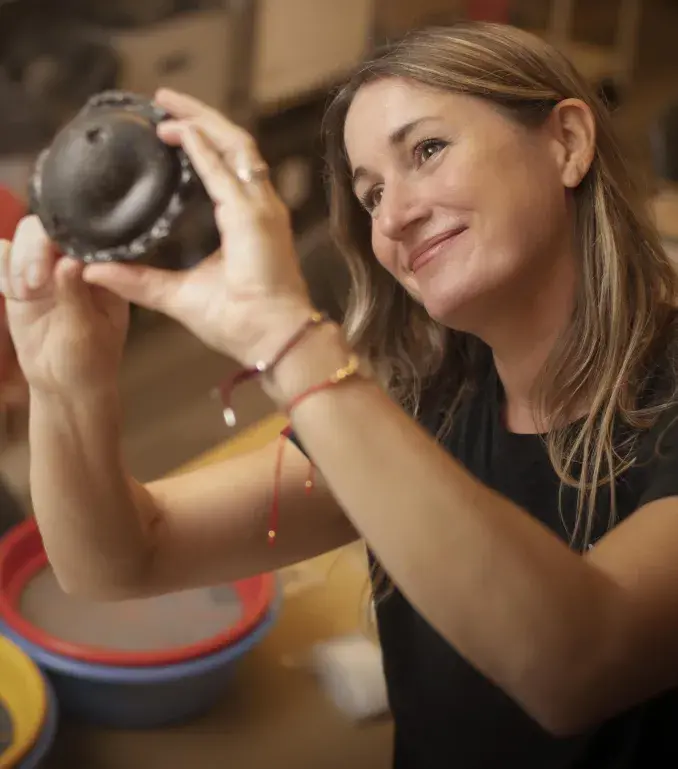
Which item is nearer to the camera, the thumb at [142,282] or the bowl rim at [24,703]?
the thumb at [142,282]

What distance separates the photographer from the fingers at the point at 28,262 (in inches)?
29.5

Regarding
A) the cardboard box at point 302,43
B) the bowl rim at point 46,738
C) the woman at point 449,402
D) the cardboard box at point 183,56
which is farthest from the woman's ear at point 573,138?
the cardboard box at point 302,43

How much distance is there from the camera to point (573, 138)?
35.3 inches

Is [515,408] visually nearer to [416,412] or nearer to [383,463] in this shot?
[416,412]

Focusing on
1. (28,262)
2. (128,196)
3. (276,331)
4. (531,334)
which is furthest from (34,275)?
(531,334)

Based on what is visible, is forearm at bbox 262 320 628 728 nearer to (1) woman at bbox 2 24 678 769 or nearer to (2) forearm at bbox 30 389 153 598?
(1) woman at bbox 2 24 678 769

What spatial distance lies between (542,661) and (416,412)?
0.47 meters

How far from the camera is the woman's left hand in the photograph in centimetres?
64

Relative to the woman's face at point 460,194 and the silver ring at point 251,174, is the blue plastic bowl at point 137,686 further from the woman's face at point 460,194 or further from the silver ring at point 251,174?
the silver ring at point 251,174

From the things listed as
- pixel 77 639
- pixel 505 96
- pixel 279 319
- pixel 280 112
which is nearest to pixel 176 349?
pixel 280 112

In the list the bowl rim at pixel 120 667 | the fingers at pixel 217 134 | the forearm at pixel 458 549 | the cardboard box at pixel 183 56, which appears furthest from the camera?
the cardboard box at pixel 183 56

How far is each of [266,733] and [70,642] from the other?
0.82ft

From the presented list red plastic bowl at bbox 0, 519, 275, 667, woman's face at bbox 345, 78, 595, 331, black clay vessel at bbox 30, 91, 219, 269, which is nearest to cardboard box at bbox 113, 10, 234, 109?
red plastic bowl at bbox 0, 519, 275, 667

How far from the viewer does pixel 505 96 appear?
2.77ft
